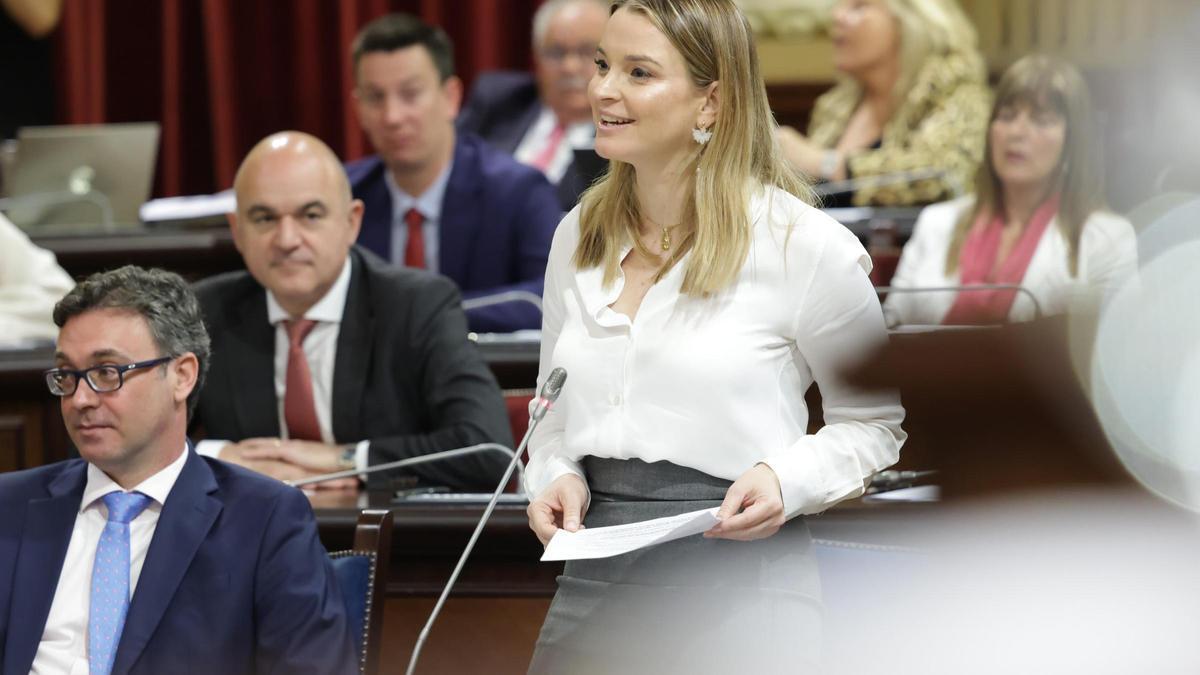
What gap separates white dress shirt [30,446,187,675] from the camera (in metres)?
2.02

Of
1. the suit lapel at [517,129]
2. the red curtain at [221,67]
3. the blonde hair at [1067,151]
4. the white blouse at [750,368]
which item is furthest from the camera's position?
the red curtain at [221,67]

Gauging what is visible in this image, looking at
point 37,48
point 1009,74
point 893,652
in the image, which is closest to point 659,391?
point 893,652

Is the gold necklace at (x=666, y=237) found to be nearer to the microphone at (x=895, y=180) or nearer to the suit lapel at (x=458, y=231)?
the suit lapel at (x=458, y=231)

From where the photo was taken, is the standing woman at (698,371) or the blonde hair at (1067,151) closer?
the standing woman at (698,371)

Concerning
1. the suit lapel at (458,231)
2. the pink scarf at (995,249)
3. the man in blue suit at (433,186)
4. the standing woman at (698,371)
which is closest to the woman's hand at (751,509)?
the standing woman at (698,371)

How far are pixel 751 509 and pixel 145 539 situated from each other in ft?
3.32

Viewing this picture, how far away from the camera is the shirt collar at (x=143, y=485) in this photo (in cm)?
210

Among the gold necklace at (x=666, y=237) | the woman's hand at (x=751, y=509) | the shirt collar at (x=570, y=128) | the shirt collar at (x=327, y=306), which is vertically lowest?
the shirt collar at (x=327, y=306)

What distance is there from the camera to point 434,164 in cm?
396

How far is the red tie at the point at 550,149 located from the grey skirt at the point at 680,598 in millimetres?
3246

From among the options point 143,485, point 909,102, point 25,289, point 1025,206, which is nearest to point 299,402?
point 143,485

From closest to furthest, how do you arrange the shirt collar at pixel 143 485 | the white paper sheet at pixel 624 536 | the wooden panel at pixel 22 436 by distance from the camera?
the white paper sheet at pixel 624 536, the shirt collar at pixel 143 485, the wooden panel at pixel 22 436

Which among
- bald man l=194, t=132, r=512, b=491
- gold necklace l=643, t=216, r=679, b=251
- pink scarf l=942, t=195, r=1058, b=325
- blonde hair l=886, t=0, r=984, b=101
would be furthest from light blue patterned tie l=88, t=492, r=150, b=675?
blonde hair l=886, t=0, r=984, b=101

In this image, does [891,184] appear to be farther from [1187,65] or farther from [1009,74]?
[1187,65]
